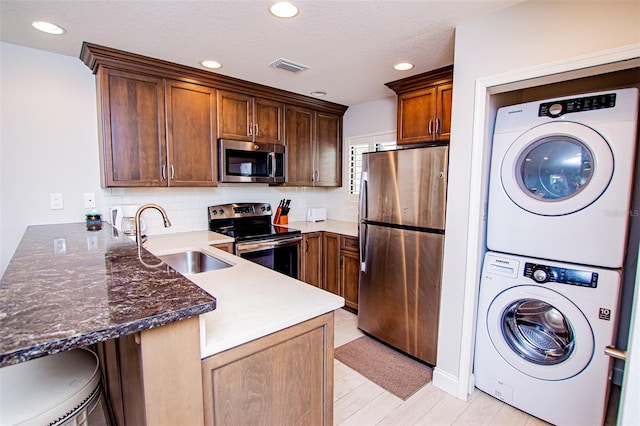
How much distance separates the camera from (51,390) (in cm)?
99

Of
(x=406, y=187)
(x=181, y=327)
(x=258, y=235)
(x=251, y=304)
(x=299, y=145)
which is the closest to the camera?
(x=181, y=327)

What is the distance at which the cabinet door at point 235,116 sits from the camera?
296cm

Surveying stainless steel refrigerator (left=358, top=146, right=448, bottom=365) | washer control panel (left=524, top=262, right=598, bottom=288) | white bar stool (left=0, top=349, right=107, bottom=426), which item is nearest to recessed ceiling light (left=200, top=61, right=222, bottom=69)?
stainless steel refrigerator (left=358, top=146, right=448, bottom=365)

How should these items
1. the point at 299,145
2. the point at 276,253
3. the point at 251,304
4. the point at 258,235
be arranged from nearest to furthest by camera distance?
1. the point at 251,304
2. the point at 258,235
3. the point at 276,253
4. the point at 299,145

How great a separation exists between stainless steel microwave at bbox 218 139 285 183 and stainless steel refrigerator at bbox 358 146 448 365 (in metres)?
1.08

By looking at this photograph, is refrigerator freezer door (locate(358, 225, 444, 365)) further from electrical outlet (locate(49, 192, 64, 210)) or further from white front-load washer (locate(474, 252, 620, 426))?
electrical outlet (locate(49, 192, 64, 210))

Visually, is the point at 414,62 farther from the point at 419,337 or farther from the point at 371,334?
the point at 371,334

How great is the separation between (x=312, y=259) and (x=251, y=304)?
2.20 m

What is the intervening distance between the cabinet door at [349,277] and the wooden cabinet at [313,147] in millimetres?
1025

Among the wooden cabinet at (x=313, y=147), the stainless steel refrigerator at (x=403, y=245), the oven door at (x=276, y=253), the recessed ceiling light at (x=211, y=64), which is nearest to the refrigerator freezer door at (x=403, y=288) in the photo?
the stainless steel refrigerator at (x=403, y=245)

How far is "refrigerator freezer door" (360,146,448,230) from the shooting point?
2.22 m

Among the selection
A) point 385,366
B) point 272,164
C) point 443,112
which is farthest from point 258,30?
point 385,366

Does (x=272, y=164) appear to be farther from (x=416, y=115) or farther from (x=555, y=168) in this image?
(x=555, y=168)

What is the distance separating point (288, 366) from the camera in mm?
1209
